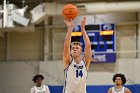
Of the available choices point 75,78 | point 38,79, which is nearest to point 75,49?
point 75,78

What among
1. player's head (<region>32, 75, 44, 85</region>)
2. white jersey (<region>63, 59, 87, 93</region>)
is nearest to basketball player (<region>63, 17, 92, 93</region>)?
white jersey (<region>63, 59, 87, 93</region>)

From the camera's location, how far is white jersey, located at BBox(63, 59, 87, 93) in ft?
10.6

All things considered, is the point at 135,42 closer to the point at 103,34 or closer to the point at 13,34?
the point at 103,34

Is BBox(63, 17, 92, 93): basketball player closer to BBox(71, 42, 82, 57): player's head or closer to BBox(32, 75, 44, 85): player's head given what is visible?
BBox(71, 42, 82, 57): player's head

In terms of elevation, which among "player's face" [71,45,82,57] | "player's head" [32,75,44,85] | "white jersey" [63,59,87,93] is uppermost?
"player's face" [71,45,82,57]

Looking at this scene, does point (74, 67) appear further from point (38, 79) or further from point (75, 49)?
point (38, 79)

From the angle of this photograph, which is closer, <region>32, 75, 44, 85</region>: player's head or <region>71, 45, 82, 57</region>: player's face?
<region>71, 45, 82, 57</region>: player's face

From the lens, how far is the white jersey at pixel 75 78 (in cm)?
322

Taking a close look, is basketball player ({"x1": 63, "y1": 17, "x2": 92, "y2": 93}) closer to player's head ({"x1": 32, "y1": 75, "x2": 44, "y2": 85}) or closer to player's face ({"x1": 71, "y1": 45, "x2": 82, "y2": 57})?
player's face ({"x1": 71, "y1": 45, "x2": 82, "y2": 57})

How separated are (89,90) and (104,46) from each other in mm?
1218

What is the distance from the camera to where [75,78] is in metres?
3.24

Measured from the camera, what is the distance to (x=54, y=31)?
29.5 feet

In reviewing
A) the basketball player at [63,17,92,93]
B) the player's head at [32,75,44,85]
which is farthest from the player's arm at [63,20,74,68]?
the player's head at [32,75,44,85]

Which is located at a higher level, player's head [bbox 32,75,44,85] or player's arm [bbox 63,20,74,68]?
player's arm [bbox 63,20,74,68]
